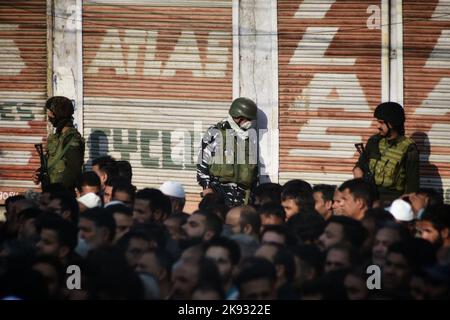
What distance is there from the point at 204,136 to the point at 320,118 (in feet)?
4.98

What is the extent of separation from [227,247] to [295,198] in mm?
2490

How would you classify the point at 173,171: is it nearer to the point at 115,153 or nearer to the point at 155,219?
the point at 115,153

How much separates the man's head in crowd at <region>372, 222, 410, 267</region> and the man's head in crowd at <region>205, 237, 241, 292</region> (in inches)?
45.7

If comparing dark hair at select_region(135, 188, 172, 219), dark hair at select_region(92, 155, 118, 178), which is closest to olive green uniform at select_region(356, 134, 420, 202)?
dark hair at select_region(135, 188, 172, 219)

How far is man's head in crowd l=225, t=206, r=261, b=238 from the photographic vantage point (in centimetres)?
977

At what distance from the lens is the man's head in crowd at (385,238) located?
8.58 m

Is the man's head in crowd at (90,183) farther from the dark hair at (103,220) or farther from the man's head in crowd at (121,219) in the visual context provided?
the dark hair at (103,220)

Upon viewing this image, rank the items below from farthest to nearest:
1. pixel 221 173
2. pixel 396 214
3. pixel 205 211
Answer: pixel 221 173
pixel 396 214
pixel 205 211

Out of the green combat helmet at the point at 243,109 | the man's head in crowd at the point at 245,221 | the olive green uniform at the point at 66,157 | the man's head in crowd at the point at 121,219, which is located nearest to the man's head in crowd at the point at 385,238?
the man's head in crowd at the point at 245,221

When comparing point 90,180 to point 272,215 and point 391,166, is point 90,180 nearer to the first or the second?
point 272,215

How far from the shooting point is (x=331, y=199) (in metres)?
11.0

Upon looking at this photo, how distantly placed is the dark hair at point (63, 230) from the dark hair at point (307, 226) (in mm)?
1859

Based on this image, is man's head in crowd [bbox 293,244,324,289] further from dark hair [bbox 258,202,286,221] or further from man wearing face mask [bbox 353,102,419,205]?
man wearing face mask [bbox 353,102,419,205]

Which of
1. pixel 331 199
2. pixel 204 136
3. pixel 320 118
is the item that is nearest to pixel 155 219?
pixel 331 199
